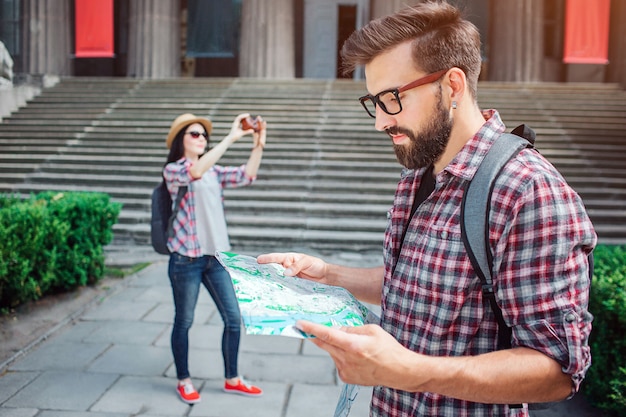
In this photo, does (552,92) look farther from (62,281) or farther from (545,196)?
(545,196)

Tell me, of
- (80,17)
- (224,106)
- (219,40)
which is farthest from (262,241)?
(80,17)

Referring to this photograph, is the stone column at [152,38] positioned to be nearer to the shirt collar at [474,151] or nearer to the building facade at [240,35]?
the building facade at [240,35]

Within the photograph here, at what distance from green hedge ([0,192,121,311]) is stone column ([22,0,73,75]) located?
1295cm

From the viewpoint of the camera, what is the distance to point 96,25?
16.8 metres

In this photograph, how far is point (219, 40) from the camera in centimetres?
1770

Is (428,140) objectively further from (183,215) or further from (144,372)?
(144,372)

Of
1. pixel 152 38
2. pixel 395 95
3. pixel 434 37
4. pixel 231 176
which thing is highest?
pixel 152 38

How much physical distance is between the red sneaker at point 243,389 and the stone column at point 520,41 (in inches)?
606

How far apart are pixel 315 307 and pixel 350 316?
0.09 meters

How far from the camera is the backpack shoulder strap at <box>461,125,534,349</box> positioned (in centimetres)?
119

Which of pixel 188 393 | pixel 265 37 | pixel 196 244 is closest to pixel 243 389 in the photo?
pixel 188 393

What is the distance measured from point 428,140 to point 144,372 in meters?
3.47

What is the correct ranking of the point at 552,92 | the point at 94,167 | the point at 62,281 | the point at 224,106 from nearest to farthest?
the point at 62,281, the point at 94,167, the point at 224,106, the point at 552,92

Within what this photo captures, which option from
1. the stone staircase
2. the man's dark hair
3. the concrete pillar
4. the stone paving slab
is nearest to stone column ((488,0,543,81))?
the concrete pillar
